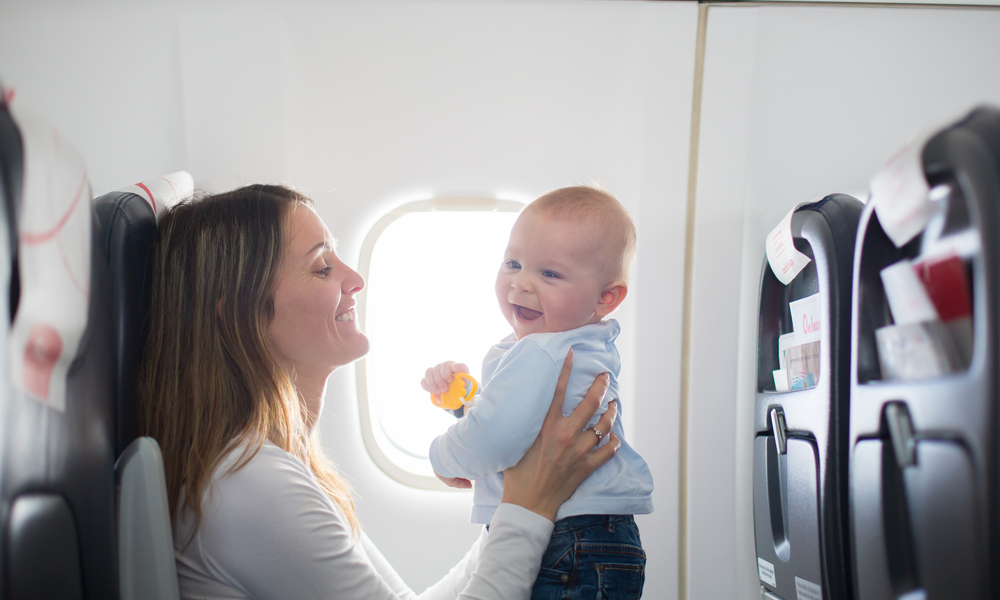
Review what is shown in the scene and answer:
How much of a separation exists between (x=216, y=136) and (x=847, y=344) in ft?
5.67

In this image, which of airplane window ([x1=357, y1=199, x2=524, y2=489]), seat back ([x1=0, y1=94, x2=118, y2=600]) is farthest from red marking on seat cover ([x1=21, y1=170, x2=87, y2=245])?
airplane window ([x1=357, y1=199, x2=524, y2=489])

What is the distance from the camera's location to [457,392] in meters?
1.39

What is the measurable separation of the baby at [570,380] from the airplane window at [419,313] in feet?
1.42

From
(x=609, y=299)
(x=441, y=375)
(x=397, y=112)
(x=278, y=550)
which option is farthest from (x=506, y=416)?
(x=397, y=112)

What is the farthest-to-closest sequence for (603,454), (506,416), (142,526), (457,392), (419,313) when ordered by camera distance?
1. (419,313)
2. (457,392)
3. (603,454)
4. (506,416)
5. (142,526)

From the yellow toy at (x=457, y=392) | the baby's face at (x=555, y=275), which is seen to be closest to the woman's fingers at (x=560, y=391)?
the baby's face at (x=555, y=275)

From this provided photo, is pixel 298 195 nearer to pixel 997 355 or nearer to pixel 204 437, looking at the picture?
pixel 204 437

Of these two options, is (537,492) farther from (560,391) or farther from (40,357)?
(40,357)

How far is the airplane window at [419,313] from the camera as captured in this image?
68.6 inches

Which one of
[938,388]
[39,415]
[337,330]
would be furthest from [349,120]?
[938,388]

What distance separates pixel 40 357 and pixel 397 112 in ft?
→ 4.01

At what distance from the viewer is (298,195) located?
1.42 meters

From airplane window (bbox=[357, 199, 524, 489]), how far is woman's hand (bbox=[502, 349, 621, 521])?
23.4 inches

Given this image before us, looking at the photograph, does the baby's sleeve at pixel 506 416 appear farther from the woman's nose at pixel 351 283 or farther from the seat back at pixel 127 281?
the seat back at pixel 127 281
